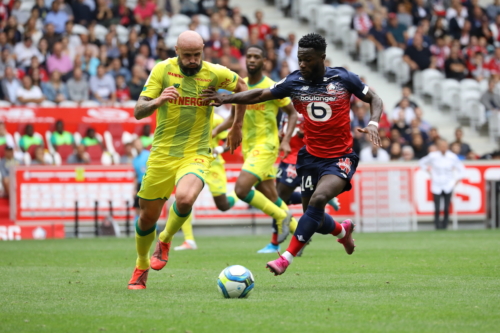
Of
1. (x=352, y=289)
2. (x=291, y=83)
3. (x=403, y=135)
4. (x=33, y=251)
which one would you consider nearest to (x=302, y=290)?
(x=352, y=289)

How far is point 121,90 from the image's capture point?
76.8 ft

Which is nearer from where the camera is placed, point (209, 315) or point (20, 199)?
point (209, 315)

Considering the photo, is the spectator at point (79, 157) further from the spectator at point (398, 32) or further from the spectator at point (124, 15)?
the spectator at point (398, 32)

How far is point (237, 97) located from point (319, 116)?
0.94 metres

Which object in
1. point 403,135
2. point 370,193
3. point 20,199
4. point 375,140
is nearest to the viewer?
point 375,140

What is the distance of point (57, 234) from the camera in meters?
20.5

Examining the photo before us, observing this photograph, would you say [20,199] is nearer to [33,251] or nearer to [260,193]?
[33,251]

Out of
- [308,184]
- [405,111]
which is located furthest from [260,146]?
[405,111]

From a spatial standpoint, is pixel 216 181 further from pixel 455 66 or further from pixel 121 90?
pixel 455 66

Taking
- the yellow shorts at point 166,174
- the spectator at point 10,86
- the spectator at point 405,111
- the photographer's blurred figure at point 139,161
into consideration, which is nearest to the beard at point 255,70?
the yellow shorts at point 166,174

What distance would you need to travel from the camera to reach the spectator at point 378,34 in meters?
29.0

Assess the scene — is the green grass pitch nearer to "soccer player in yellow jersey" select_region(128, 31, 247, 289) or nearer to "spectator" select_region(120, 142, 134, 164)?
"soccer player in yellow jersey" select_region(128, 31, 247, 289)

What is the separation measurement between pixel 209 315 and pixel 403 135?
59.5 ft

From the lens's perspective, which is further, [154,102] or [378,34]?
[378,34]
